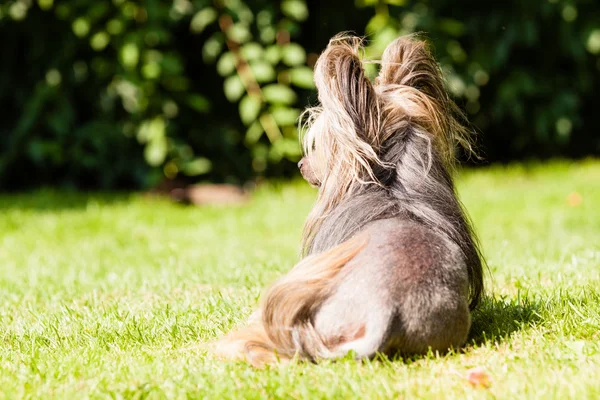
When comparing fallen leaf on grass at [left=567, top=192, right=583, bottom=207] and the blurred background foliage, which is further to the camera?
the blurred background foliage

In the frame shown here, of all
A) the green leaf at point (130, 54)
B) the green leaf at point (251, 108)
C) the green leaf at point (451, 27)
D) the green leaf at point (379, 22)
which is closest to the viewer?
the green leaf at point (130, 54)

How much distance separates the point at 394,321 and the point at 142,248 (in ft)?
13.3

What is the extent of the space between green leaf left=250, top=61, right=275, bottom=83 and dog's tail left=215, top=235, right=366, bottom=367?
5582 mm

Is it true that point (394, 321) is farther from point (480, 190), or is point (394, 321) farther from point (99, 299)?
point (480, 190)

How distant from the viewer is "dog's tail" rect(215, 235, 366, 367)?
9.86 ft

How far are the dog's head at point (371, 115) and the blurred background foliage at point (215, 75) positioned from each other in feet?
15.5

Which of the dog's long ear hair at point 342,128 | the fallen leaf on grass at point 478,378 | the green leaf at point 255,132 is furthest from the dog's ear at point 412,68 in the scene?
the green leaf at point 255,132

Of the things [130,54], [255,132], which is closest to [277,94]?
[255,132]

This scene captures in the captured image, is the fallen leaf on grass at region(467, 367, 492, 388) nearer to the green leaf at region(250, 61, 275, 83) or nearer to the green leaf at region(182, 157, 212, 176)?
the green leaf at region(250, 61, 275, 83)

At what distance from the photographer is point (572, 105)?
952 centimetres

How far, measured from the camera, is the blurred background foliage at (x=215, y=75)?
8531 mm

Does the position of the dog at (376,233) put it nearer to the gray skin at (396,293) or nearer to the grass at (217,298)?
the gray skin at (396,293)

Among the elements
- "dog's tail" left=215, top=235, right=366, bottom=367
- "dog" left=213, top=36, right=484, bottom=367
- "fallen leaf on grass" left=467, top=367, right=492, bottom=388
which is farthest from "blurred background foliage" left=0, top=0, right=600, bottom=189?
"fallen leaf on grass" left=467, top=367, right=492, bottom=388

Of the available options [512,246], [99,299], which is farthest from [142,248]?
[512,246]
